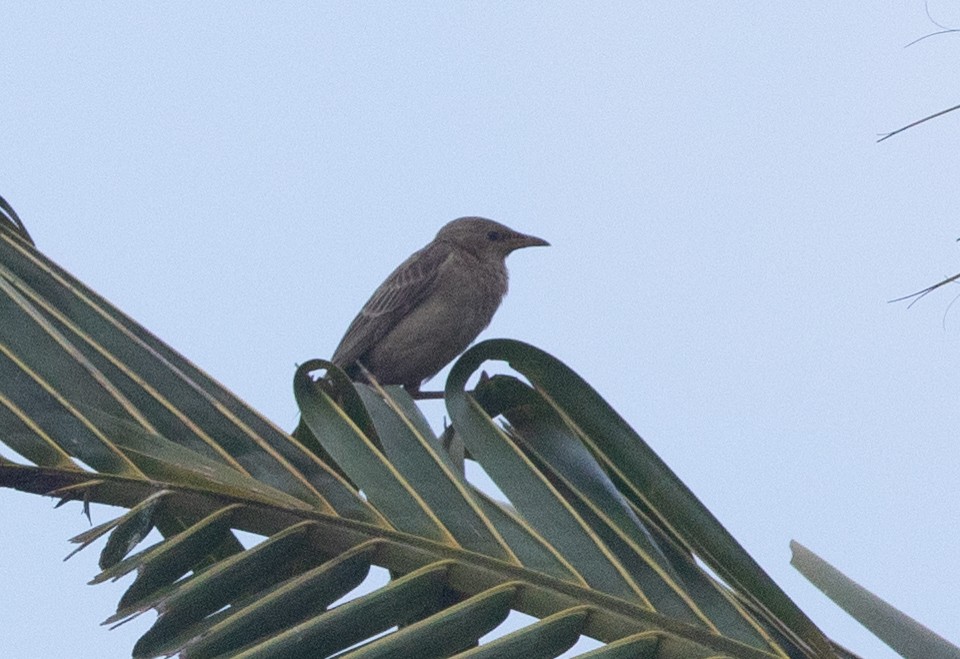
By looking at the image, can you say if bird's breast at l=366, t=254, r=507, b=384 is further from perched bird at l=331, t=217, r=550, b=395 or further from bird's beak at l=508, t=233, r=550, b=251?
bird's beak at l=508, t=233, r=550, b=251

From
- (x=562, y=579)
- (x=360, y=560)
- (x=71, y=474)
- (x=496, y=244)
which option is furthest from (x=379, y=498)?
(x=496, y=244)

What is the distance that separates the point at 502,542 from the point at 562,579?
0.13m

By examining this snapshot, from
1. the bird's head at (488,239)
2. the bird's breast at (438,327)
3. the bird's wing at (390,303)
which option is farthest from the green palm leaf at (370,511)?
the bird's head at (488,239)

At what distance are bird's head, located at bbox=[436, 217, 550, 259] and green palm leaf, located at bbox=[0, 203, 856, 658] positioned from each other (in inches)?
187

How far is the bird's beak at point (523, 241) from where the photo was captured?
25.9 feet

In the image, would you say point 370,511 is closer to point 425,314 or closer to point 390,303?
point 425,314

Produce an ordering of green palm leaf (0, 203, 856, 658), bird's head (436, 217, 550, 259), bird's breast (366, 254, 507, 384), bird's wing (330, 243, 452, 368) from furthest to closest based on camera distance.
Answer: bird's head (436, 217, 550, 259)
bird's wing (330, 243, 452, 368)
bird's breast (366, 254, 507, 384)
green palm leaf (0, 203, 856, 658)

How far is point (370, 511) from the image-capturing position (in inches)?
112

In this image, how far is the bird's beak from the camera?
25.9 feet

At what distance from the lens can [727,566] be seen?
281cm

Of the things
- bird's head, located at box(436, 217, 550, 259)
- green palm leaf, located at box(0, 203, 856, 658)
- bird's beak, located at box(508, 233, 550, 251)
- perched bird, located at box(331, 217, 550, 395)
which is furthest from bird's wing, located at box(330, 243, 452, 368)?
green palm leaf, located at box(0, 203, 856, 658)

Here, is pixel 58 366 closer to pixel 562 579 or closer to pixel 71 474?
pixel 71 474

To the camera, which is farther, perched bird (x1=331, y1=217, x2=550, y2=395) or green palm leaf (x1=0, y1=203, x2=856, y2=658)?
perched bird (x1=331, y1=217, x2=550, y2=395)

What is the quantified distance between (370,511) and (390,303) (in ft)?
15.0
